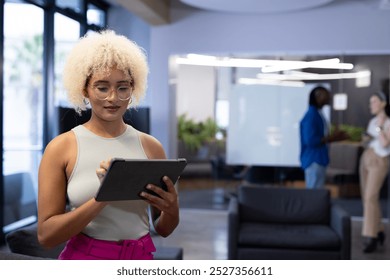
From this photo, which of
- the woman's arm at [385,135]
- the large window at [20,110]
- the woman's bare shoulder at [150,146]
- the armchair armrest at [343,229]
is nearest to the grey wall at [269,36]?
the large window at [20,110]

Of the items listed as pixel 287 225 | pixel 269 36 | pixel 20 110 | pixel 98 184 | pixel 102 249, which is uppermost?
pixel 269 36

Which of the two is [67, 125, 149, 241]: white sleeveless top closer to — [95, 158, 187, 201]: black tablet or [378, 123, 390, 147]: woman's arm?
[95, 158, 187, 201]: black tablet

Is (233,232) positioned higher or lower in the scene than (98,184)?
lower

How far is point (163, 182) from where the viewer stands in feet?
2.47

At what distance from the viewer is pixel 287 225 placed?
2982mm

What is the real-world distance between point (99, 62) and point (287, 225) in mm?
2438

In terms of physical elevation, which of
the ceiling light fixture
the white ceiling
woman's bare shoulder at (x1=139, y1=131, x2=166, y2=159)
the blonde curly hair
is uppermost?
the white ceiling

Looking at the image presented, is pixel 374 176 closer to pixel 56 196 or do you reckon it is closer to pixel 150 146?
pixel 150 146

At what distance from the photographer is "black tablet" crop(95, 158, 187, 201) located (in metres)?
0.66

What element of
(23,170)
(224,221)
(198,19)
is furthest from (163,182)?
(224,221)

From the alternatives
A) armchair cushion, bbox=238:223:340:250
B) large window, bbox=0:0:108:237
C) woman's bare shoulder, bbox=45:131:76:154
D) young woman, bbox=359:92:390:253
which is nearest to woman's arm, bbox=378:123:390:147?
young woman, bbox=359:92:390:253

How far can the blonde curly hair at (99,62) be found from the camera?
751mm

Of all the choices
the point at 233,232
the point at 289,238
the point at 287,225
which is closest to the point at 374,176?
the point at 287,225

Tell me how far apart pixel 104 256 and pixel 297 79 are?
14.5 ft
